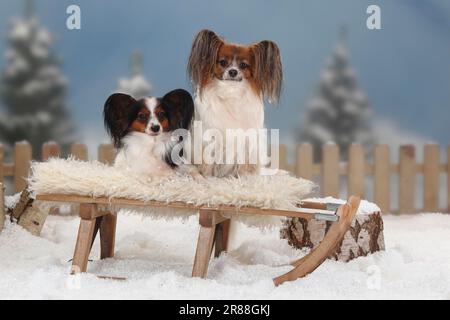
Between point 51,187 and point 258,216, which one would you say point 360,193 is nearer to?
point 258,216

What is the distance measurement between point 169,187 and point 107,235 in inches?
32.7

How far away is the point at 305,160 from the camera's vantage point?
5902 mm

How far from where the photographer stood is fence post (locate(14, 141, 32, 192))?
5809mm

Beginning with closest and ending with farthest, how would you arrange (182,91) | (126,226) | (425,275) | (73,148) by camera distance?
(182,91) → (425,275) → (126,226) → (73,148)

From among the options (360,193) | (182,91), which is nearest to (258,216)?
(182,91)

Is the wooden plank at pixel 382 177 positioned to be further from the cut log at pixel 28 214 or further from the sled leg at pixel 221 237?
the cut log at pixel 28 214

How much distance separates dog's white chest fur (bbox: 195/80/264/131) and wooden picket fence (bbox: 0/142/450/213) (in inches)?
106

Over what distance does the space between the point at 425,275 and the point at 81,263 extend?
5.35ft

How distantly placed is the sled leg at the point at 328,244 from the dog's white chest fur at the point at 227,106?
58 cm

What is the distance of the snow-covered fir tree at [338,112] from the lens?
243 inches

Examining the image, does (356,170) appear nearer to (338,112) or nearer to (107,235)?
(338,112)

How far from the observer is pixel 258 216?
3.29 m

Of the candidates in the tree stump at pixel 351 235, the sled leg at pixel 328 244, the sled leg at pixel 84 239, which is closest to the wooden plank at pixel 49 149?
the tree stump at pixel 351 235

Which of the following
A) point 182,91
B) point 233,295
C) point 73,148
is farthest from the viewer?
point 73,148
